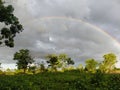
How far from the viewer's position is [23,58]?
113m

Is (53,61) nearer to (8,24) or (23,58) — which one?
(23,58)

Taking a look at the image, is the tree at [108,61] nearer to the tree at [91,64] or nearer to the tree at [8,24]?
the tree at [91,64]

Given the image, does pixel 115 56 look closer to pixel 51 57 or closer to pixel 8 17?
pixel 51 57

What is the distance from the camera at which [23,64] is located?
113500mm

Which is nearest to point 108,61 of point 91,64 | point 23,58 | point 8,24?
point 91,64

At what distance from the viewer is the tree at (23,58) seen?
113 meters

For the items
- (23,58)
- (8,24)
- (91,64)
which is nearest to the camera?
(8,24)

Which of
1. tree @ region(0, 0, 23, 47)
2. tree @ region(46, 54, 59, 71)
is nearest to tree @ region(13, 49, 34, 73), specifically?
tree @ region(46, 54, 59, 71)

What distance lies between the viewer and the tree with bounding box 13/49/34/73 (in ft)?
371

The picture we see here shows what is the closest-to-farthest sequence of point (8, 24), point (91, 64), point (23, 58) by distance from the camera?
point (8, 24)
point (23, 58)
point (91, 64)

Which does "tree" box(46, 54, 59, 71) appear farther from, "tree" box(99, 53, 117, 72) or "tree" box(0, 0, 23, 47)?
"tree" box(0, 0, 23, 47)

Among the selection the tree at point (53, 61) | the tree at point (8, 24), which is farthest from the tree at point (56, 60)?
the tree at point (8, 24)

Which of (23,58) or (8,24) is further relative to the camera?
(23,58)

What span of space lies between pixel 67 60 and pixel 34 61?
24241mm
